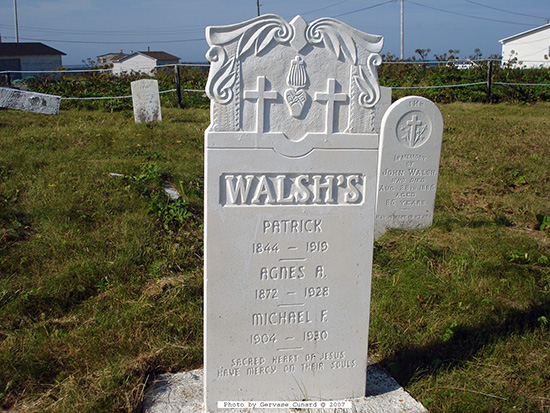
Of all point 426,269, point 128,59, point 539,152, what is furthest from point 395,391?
point 128,59

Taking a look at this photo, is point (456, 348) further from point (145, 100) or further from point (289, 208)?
point (145, 100)

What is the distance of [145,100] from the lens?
10938 millimetres

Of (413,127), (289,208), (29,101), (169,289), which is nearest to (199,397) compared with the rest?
(289,208)

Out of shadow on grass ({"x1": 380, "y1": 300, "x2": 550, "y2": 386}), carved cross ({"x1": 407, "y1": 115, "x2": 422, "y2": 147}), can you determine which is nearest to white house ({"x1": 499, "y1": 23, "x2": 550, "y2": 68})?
carved cross ({"x1": 407, "y1": 115, "x2": 422, "y2": 147})

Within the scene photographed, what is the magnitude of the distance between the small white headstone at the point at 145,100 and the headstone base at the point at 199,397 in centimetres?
896

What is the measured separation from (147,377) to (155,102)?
906cm

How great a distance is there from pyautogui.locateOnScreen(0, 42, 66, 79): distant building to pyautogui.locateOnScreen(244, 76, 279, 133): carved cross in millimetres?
44985

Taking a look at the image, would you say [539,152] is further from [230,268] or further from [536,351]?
[230,268]

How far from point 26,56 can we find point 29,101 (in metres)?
36.7

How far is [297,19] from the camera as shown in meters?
2.28

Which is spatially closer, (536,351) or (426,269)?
(536,351)

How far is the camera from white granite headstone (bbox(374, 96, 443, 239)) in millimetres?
5656

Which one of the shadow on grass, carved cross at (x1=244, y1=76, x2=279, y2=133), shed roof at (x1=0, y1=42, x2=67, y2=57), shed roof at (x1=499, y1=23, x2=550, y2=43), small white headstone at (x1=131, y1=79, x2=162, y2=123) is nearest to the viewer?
carved cross at (x1=244, y1=76, x2=279, y2=133)

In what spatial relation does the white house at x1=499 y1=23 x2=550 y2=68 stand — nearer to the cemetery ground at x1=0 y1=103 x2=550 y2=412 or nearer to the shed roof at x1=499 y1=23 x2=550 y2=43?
the shed roof at x1=499 y1=23 x2=550 y2=43
